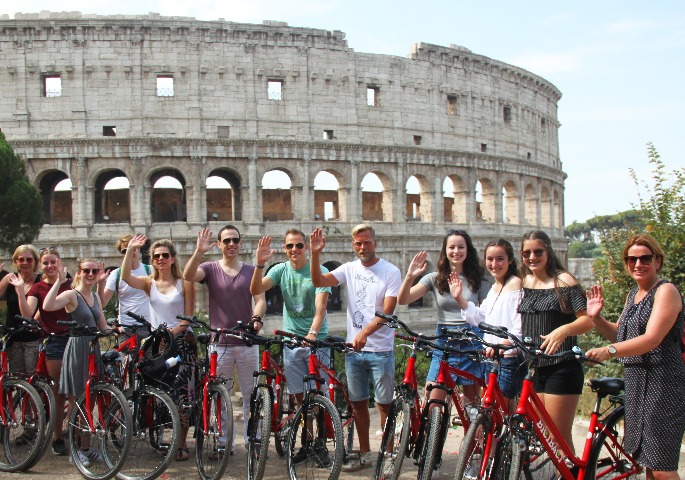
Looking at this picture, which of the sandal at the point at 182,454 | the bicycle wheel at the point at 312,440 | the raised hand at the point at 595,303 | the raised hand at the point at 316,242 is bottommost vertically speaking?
the sandal at the point at 182,454

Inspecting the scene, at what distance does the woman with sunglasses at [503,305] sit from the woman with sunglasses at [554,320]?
12.9 inches

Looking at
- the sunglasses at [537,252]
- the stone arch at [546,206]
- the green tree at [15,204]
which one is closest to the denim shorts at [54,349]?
the sunglasses at [537,252]

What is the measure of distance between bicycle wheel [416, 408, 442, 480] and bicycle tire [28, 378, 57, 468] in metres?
3.13

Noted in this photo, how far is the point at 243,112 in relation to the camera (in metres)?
25.5

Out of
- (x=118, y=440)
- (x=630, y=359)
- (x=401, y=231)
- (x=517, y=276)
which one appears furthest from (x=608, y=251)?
(x=401, y=231)

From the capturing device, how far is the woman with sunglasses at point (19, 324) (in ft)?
22.6

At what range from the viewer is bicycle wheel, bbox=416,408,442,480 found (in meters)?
4.79

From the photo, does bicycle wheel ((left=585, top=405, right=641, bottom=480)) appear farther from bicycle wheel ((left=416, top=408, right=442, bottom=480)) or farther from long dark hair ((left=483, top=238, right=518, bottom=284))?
long dark hair ((left=483, top=238, right=518, bottom=284))

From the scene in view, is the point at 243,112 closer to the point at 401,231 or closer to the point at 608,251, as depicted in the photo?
the point at 401,231

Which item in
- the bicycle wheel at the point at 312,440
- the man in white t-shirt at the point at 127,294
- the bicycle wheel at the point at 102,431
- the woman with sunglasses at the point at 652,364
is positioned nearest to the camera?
the woman with sunglasses at the point at 652,364

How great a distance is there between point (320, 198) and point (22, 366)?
76.8 ft

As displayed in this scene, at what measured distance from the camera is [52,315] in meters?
6.66

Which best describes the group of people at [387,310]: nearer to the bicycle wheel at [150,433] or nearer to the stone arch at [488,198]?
the bicycle wheel at [150,433]

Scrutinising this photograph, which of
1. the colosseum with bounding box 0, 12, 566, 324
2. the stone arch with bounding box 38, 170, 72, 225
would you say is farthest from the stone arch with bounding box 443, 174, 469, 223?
the stone arch with bounding box 38, 170, 72, 225
